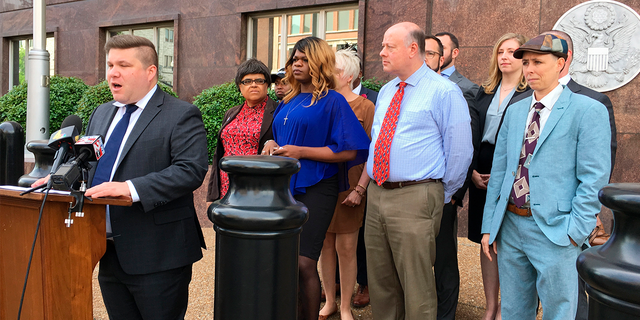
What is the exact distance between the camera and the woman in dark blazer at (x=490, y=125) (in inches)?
159

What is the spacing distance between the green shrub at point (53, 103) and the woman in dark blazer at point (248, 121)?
725 centimetres

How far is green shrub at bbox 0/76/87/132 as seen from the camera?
424 inches

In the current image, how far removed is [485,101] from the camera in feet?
14.8

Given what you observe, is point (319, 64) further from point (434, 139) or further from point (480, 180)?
point (480, 180)

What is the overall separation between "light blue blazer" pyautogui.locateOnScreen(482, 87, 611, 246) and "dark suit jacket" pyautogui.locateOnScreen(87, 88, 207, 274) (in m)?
1.97

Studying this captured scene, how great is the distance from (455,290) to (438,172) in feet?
3.76

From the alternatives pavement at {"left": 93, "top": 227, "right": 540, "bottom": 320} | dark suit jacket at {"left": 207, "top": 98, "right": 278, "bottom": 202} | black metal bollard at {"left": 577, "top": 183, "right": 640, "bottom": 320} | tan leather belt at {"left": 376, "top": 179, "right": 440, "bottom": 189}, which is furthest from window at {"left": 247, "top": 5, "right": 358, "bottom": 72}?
black metal bollard at {"left": 577, "top": 183, "right": 640, "bottom": 320}

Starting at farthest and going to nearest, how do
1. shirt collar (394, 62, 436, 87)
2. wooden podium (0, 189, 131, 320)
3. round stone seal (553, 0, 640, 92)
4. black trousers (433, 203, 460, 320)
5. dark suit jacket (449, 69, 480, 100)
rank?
round stone seal (553, 0, 640, 92) → dark suit jacket (449, 69, 480, 100) → black trousers (433, 203, 460, 320) → shirt collar (394, 62, 436, 87) → wooden podium (0, 189, 131, 320)

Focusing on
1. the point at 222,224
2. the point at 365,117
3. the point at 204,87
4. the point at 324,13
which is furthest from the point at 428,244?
the point at 204,87

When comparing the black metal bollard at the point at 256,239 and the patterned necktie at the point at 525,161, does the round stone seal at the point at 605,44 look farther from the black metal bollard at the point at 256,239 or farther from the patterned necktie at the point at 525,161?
the black metal bollard at the point at 256,239

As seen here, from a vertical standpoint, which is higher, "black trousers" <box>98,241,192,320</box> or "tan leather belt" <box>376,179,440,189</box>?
"tan leather belt" <box>376,179,440,189</box>

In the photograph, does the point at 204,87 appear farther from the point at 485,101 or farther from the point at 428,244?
the point at 428,244

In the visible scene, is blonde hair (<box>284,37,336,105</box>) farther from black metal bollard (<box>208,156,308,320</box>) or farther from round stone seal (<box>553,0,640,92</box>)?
round stone seal (<box>553,0,640,92</box>)

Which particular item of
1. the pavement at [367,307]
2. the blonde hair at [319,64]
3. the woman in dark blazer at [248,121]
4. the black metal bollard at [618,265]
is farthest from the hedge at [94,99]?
the black metal bollard at [618,265]
